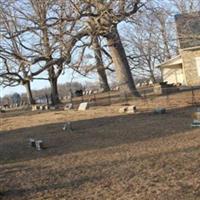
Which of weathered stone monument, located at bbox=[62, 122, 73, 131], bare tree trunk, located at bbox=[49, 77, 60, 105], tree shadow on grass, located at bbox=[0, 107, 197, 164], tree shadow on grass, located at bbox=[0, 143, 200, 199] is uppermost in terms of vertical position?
bare tree trunk, located at bbox=[49, 77, 60, 105]

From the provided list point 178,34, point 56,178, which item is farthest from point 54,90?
point 56,178

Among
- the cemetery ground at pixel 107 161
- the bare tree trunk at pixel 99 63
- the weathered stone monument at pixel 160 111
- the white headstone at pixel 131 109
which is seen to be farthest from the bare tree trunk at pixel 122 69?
the cemetery ground at pixel 107 161

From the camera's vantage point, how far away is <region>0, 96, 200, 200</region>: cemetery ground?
817cm

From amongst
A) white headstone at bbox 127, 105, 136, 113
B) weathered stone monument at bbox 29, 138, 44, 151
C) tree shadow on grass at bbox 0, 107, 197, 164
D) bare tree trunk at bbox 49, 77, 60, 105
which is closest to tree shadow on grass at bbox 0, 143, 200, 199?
tree shadow on grass at bbox 0, 107, 197, 164

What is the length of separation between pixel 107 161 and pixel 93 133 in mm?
5499

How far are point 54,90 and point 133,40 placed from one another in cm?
2447

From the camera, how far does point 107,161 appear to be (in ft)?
35.2

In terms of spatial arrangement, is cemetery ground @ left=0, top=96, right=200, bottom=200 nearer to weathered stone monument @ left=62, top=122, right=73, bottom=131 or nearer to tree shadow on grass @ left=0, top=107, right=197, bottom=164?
tree shadow on grass @ left=0, top=107, right=197, bottom=164

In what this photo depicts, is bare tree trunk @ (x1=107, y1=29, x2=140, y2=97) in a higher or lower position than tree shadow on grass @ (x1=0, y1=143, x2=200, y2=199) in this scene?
higher

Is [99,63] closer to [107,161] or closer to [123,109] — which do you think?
[123,109]

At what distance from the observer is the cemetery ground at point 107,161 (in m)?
8.17

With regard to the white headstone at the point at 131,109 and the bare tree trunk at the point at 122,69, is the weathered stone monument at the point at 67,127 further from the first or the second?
the bare tree trunk at the point at 122,69

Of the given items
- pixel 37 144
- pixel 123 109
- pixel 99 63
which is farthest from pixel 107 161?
pixel 99 63

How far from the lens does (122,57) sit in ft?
89.9
